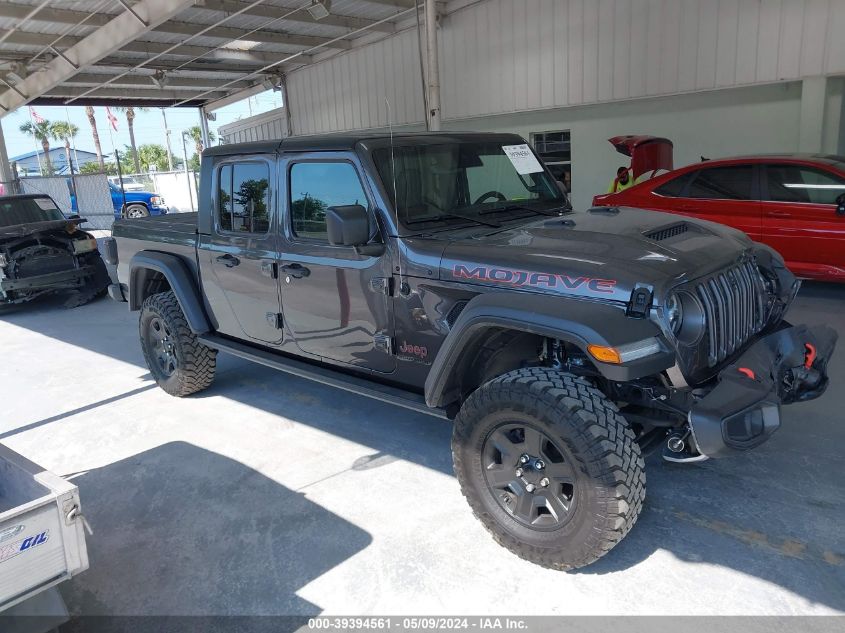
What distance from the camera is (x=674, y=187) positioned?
7.55m

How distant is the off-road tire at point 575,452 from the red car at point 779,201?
202 inches

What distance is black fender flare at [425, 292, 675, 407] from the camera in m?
2.45

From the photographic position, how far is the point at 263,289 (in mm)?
4129

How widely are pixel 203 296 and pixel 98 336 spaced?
3518 millimetres

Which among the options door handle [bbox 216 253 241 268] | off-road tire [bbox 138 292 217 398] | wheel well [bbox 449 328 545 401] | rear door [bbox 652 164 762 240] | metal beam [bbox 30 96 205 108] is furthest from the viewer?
metal beam [bbox 30 96 205 108]

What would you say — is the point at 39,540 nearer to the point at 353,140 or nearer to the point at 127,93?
the point at 353,140

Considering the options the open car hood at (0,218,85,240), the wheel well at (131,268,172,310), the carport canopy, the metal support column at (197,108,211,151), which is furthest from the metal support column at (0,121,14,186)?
the wheel well at (131,268,172,310)

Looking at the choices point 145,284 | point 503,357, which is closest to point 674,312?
point 503,357

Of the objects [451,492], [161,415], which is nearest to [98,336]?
[161,415]

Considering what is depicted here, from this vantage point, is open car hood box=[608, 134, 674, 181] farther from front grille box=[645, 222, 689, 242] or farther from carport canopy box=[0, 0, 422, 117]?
carport canopy box=[0, 0, 422, 117]

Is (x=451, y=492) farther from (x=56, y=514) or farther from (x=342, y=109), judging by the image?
(x=342, y=109)

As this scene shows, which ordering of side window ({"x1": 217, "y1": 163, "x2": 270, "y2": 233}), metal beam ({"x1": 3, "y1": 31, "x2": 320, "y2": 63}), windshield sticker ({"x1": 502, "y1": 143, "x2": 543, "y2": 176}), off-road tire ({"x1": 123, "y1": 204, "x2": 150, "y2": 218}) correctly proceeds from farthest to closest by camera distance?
1. off-road tire ({"x1": 123, "y1": 204, "x2": 150, "y2": 218})
2. metal beam ({"x1": 3, "y1": 31, "x2": 320, "y2": 63})
3. side window ({"x1": 217, "y1": 163, "x2": 270, "y2": 233})
4. windshield sticker ({"x1": 502, "y1": 143, "x2": 543, "y2": 176})

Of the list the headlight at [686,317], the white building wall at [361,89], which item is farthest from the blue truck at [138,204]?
the headlight at [686,317]

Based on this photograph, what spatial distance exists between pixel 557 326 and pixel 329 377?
163 centimetres
